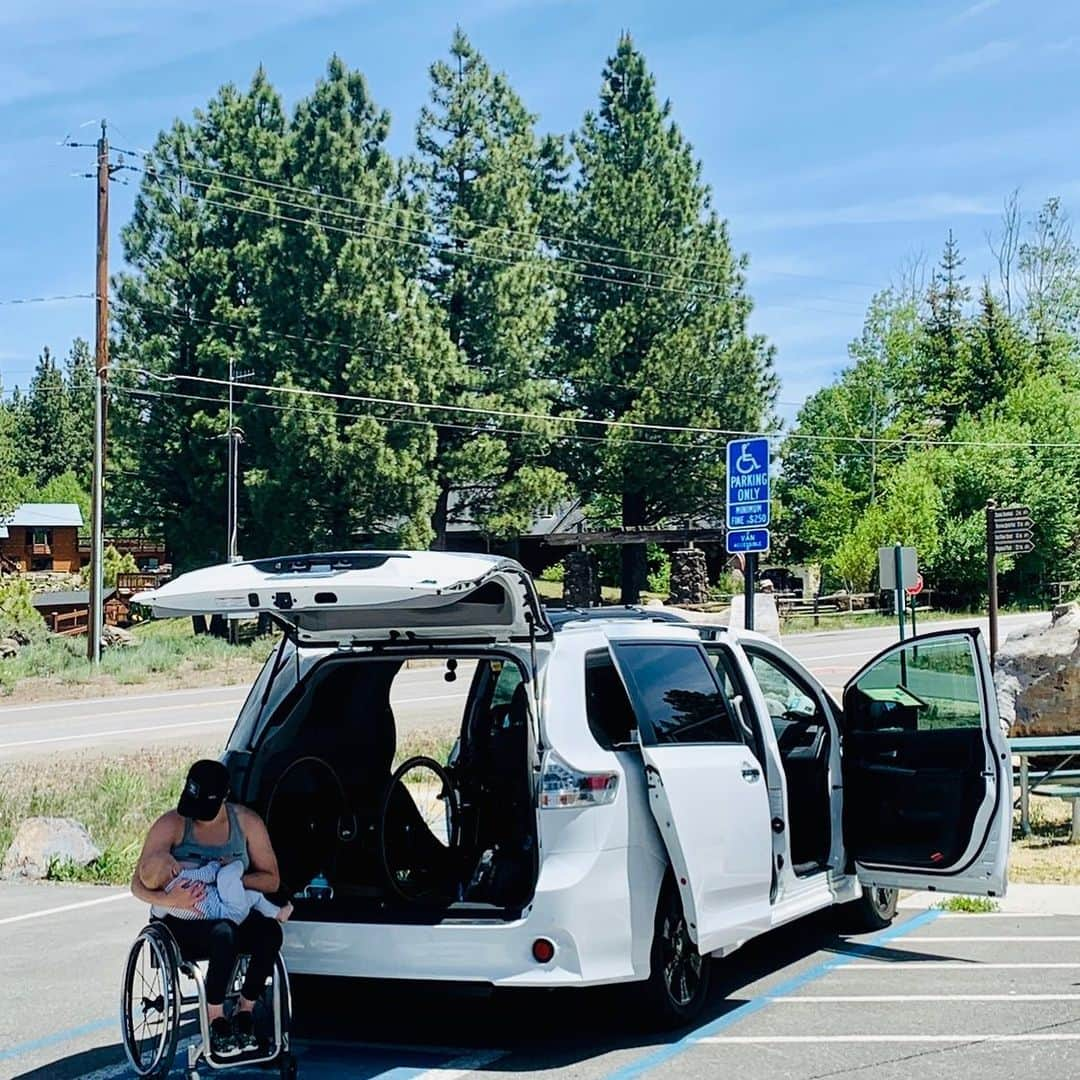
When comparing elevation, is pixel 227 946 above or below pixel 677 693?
below

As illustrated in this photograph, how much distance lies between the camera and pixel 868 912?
9344 mm

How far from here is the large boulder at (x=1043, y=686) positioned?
16922 millimetres

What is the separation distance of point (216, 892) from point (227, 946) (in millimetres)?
251

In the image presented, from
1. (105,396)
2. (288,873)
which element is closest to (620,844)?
(288,873)

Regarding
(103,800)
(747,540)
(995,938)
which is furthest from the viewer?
(747,540)

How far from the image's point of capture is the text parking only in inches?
605

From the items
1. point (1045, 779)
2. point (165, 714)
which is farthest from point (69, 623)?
point (1045, 779)

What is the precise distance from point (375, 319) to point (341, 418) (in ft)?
10.5

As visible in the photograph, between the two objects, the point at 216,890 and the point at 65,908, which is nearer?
the point at 216,890

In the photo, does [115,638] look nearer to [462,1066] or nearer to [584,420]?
[584,420]

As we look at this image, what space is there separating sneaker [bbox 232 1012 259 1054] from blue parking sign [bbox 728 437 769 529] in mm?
10102

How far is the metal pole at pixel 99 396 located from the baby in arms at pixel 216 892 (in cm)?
2999

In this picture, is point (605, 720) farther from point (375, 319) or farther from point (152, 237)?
point (152, 237)

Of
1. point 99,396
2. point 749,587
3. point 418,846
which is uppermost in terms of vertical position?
point 99,396
